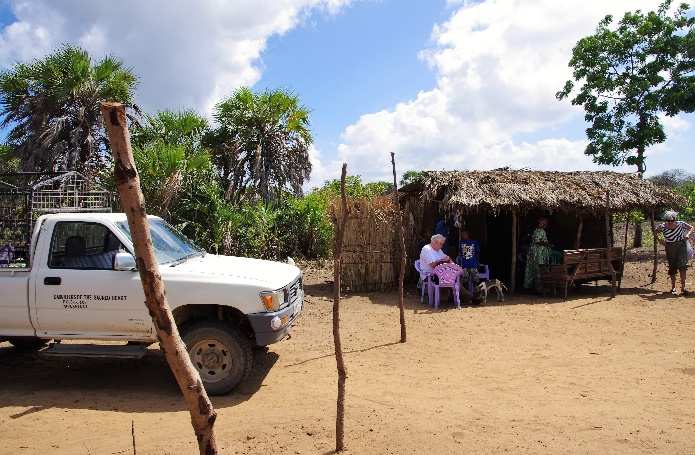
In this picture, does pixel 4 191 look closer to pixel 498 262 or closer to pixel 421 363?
pixel 421 363

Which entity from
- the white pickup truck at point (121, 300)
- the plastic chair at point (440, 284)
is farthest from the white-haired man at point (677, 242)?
the white pickup truck at point (121, 300)

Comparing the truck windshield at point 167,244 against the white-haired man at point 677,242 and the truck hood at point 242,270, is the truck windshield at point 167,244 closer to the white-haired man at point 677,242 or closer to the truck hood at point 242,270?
the truck hood at point 242,270

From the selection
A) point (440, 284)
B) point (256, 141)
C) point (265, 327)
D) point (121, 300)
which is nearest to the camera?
point (265, 327)

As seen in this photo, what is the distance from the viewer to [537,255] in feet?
38.8

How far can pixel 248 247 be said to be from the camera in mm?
14727

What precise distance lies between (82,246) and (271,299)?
2.23 m

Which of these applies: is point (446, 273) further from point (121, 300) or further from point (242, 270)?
point (121, 300)

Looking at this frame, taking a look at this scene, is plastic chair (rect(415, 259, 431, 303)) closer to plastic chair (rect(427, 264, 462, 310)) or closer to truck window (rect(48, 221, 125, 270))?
plastic chair (rect(427, 264, 462, 310))

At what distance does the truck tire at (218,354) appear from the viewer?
5.32 meters

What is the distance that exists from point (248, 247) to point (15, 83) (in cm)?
701

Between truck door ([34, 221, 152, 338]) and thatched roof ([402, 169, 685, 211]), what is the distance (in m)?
7.29

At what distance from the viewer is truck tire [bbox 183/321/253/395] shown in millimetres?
5320

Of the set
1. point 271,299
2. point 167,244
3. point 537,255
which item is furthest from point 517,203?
point 167,244

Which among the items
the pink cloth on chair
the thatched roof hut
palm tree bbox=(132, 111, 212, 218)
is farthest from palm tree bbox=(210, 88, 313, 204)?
the pink cloth on chair
